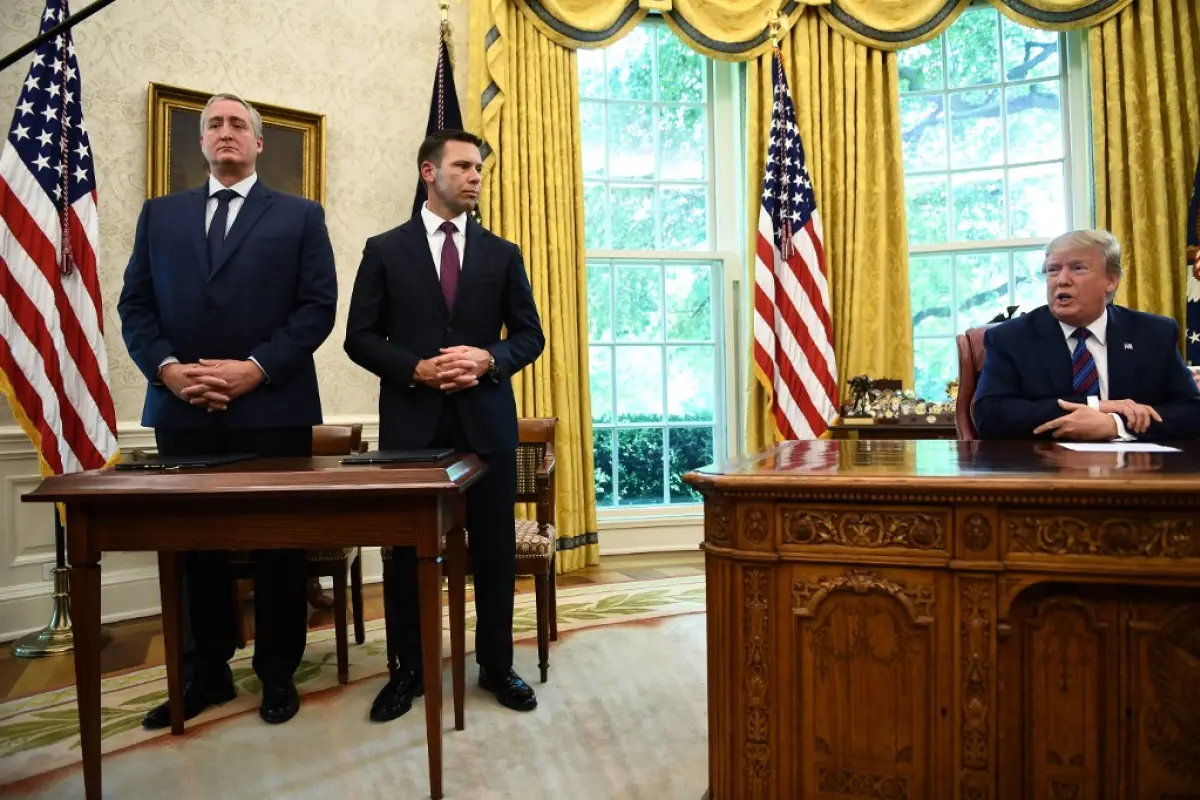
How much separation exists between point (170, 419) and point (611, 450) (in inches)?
124

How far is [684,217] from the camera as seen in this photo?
523 cm

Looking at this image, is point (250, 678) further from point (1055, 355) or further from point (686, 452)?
point (686, 452)

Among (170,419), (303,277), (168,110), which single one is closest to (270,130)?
(168,110)

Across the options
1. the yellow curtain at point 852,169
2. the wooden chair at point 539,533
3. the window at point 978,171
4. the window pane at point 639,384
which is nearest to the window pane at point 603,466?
the window pane at point 639,384

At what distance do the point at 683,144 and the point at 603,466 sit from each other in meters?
2.05

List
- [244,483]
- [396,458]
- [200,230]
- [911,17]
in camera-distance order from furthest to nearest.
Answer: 1. [911,17]
2. [200,230]
3. [396,458]
4. [244,483]

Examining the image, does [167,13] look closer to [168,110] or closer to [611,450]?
[168,110]

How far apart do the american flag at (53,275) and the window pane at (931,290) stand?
4302 millimetres

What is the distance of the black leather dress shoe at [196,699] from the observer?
237 centimetres

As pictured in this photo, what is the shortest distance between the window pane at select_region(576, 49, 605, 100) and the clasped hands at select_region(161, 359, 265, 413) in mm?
3422

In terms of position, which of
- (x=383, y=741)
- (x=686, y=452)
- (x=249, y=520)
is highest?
(x=249, y=520)

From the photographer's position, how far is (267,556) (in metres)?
2.36

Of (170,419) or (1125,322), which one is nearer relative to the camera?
(170,419)

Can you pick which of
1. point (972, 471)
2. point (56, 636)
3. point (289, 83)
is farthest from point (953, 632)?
point (289, 83)
